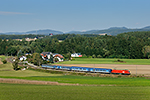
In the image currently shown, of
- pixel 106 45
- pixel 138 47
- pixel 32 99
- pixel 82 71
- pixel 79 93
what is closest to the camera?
pixel 32 99

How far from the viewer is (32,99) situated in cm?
2784

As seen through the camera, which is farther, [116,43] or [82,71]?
[116,43]

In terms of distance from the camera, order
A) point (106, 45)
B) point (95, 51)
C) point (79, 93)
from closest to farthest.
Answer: point (79, 93), point (95, 51), point (106, 45)

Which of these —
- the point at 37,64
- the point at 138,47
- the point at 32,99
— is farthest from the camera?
the point at 138,47

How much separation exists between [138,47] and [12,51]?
311ft

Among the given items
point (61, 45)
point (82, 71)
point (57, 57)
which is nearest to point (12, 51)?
point (61, 45)

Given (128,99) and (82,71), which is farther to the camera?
(82,71)

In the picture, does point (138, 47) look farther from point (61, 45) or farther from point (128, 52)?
point (61, 45)

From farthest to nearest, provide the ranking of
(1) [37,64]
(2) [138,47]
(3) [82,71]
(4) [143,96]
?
(2) [138,47] < (1) [37,64] < (3) [82,71] < (4) [143,96]

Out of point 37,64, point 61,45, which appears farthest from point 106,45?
point 37,64

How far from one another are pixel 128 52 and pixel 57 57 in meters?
49.5

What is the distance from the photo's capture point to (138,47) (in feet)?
439

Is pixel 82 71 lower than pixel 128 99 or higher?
lower

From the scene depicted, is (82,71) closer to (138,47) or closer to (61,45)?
(138,47)
